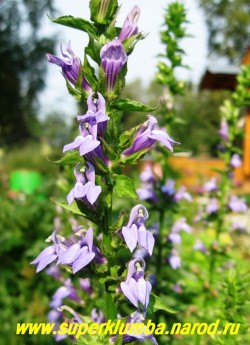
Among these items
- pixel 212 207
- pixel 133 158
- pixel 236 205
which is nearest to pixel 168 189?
pixel 212 207

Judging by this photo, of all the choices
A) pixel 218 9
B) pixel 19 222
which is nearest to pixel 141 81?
pixel 218 9

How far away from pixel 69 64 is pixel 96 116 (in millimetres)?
230

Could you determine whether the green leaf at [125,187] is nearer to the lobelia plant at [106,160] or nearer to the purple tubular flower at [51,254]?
the lobelia plant at [106,160]

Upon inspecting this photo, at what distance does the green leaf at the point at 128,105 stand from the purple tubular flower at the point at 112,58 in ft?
0.27

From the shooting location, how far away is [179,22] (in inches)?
134

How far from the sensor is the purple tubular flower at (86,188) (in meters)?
1.65

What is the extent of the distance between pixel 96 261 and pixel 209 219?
220 cm

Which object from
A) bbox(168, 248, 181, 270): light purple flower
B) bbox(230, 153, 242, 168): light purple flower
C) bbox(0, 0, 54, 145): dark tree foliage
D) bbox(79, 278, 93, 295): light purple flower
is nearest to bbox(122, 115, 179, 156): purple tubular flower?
bbox(79, 278, 93, 295): light purple flower

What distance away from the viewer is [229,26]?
118 feet

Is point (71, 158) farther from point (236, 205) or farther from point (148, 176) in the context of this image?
point (236, 205)

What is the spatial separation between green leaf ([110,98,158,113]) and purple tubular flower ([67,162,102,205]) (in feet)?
0.78

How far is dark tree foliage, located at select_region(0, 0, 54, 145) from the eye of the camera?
94.4 ft

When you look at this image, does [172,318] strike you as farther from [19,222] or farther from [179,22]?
[19,222]

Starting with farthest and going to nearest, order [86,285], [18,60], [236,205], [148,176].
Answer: [18,60]
[236,205]
[148,176]
[86,285]
